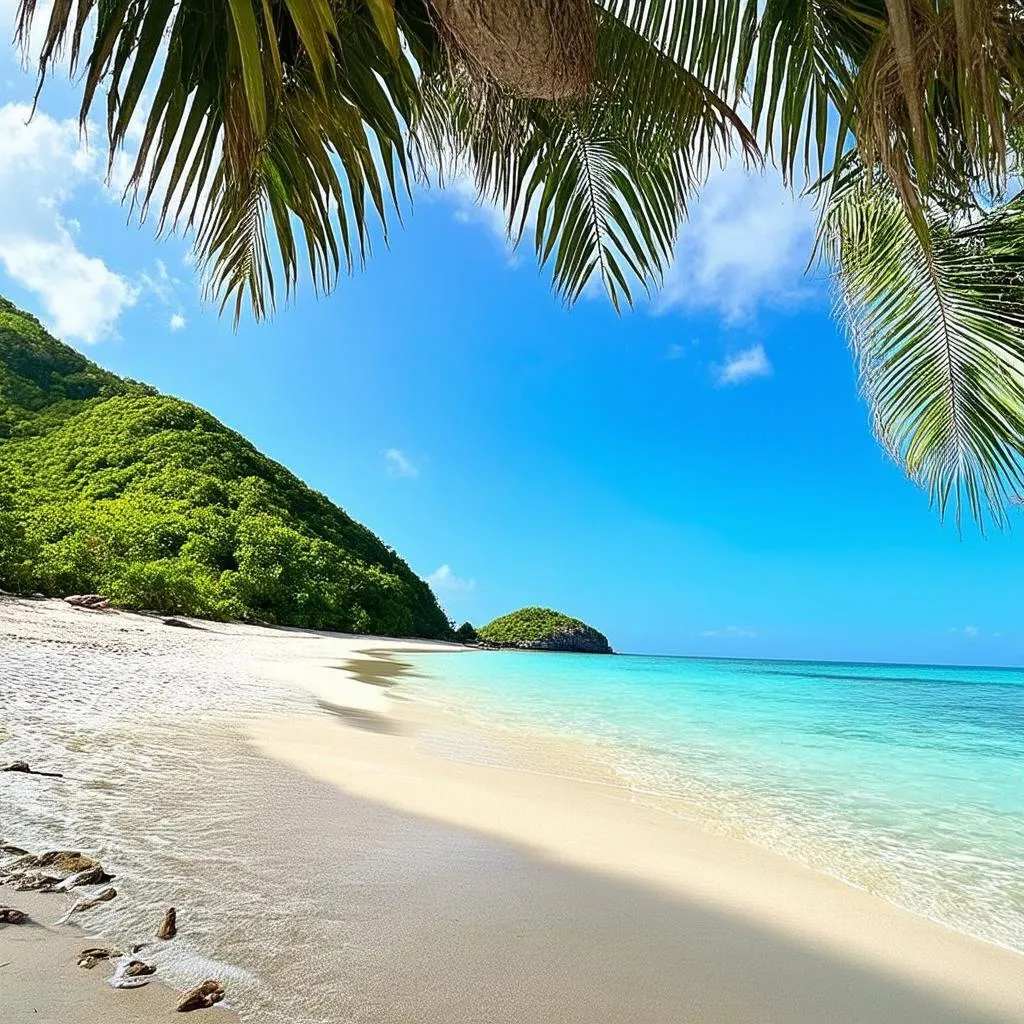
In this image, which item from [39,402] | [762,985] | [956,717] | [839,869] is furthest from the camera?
[39,402]

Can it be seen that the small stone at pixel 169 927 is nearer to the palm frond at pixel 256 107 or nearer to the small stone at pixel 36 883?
the small stone at pixel 36 883

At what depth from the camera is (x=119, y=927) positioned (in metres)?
1.21

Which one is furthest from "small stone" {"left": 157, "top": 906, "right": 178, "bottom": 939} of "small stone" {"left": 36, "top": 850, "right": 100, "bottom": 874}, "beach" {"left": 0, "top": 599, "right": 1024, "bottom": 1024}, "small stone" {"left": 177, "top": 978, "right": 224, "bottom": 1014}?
"small stone" {"left": 36, "top": 850, "right": 100, "bottom": 874}

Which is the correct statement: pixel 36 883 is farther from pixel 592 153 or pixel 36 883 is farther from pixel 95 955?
pixel 592 153

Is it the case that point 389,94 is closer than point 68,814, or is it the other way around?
point 68,814

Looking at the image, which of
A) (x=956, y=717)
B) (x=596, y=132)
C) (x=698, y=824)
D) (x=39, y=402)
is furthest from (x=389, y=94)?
(x=39, y=402)

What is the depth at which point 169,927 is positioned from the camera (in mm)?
1206

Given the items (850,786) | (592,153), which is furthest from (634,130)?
(850,786)

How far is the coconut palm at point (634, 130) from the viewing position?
1.59m

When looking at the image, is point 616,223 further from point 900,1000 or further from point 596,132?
point 900,1000

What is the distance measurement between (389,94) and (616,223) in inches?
46.5

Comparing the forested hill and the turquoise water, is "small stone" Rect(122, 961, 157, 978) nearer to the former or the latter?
the turquoise water

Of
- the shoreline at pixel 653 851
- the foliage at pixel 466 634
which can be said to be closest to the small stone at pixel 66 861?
the shoreline at pixel 653 851

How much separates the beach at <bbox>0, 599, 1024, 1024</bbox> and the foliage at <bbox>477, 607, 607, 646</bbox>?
2007 inches
